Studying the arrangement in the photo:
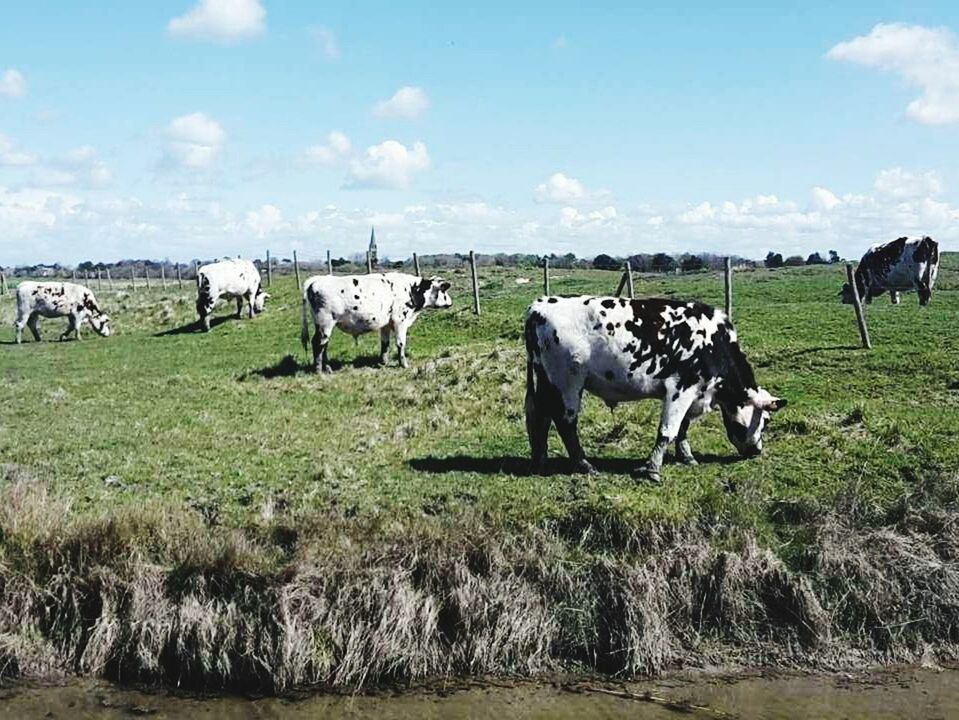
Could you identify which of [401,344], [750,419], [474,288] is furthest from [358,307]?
[750,419]

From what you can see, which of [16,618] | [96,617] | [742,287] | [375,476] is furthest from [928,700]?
[742,287]

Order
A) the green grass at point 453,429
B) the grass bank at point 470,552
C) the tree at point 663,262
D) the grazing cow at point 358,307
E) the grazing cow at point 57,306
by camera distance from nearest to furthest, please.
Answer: the grass bank at point 470,552
the green grass at point 453,429
the grazing cow at point 358,307
the grazing cow at point 57,306
the tree at point 663,262

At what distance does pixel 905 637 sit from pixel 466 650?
4.81m

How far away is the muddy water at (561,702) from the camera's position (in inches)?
377

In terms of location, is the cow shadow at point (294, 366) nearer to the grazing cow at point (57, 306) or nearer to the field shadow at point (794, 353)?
the field shadow at point (794, 353)

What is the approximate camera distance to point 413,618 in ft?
34.3

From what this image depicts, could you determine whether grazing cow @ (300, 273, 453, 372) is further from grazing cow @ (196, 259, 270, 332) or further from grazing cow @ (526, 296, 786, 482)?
grazing cow @ (526, 296, 786, 482)

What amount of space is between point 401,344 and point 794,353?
9.47 m

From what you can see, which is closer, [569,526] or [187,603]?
[187,603]

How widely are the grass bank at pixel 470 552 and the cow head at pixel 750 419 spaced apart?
0.40 meters

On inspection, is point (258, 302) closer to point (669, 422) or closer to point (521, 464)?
point (521, 464)

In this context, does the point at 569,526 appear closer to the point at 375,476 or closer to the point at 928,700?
the point at 375,476

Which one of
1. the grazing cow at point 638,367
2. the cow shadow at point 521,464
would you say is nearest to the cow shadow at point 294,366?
the cow shadow at point 521,464

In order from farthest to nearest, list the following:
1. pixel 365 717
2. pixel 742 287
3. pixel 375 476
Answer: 1. pixel 742 287
2. pixel 375 476
3. pixel 365 717
